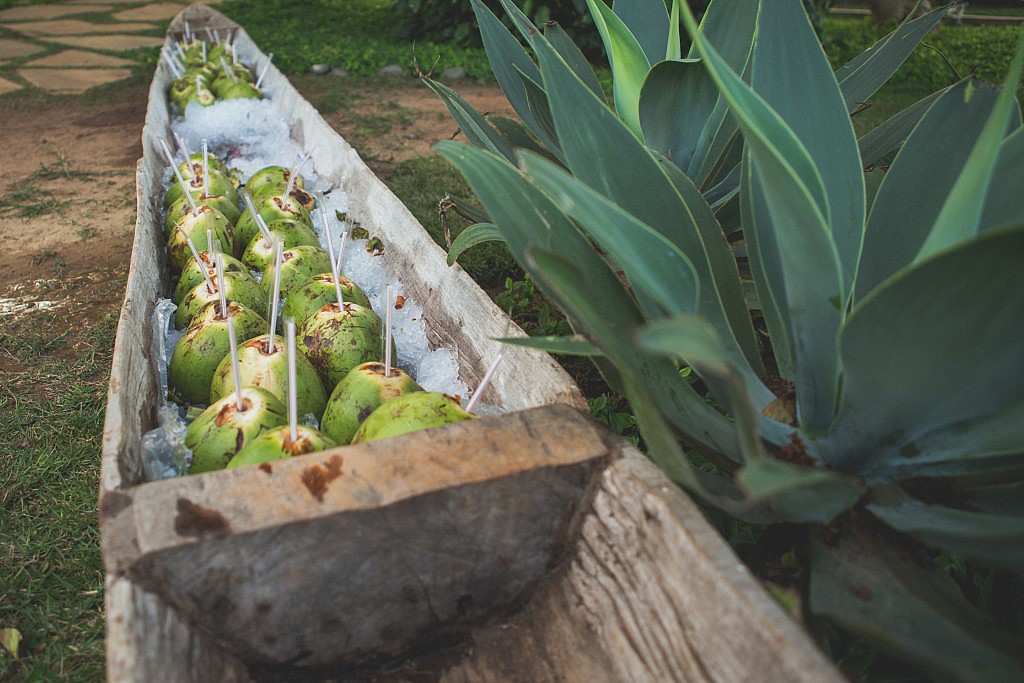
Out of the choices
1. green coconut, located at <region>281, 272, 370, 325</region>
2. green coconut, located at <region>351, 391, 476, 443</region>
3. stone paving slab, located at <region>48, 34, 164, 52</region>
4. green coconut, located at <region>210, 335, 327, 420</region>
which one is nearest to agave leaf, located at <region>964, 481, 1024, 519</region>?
green coconut, located at <region>351, 391, 476, 443</region>

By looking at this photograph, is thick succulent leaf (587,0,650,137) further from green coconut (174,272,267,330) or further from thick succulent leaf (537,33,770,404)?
green coconut (174,272,267,330)

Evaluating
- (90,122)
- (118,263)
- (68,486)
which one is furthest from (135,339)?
(90,122)

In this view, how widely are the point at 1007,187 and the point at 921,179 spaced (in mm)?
152

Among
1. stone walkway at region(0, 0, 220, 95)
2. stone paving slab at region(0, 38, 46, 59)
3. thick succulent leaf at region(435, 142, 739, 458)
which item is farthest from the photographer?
stone paving slab at region(0, 38, 46, 59)

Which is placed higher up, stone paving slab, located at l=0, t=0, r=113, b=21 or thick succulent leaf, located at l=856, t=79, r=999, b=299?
thick succulent leaf, located at l=856, t=79, r=999, b=299

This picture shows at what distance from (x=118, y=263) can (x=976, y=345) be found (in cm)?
291

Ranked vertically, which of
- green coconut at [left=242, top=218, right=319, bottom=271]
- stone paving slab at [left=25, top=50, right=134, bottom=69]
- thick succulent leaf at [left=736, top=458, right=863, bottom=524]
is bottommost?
stone paving slab at [left=25, top=50, right=134, bottom=69]

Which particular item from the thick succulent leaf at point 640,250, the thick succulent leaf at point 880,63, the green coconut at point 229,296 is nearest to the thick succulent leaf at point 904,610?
the thick succulent leaf at point 640,250

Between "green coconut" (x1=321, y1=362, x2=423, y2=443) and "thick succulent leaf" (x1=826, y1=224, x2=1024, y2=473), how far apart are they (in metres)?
0.72

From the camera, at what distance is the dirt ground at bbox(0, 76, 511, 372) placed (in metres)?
2.69

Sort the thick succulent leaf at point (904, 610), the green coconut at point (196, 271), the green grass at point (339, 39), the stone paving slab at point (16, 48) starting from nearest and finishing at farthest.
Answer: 1. the thick succulent leaf at point (904, 610)
2. the green coconut at point (196, 271)
3. the green grass at point (339, 39)
4. the stone paving slab at point (16, 48)

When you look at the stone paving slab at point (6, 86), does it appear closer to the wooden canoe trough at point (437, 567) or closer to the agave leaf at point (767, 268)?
the wooden canoe trough at point (437, 567)

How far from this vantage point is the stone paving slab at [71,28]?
273 inches

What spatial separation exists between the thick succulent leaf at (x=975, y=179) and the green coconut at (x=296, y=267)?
4.59ft
